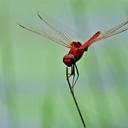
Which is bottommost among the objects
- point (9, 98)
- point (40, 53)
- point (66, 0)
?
point (9, 98)

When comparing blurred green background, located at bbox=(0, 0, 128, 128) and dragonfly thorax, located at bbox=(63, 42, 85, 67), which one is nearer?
dragonfly thorax, located at bbox=(63, 42, 85, 67)

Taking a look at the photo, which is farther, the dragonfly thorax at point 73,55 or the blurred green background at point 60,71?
the blurred green background at point 60,71

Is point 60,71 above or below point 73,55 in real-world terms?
above

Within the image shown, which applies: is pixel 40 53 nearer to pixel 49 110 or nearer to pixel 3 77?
pixel 3 77

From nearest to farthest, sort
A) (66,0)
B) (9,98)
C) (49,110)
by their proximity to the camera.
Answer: (49,110), (9,98), (66,0)

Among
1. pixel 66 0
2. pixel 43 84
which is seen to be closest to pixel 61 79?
pixel 43 84

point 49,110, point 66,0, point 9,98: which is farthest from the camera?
point 66,0

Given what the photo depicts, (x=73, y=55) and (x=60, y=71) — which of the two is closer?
(x=73, y=55)

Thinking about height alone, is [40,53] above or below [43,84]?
above
